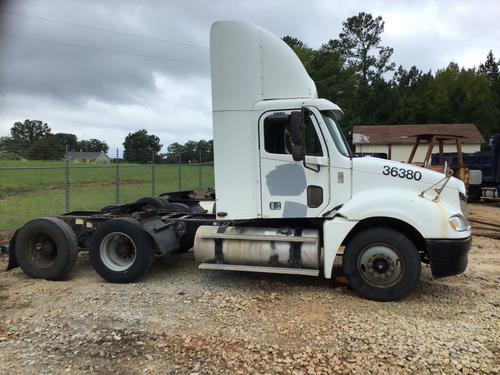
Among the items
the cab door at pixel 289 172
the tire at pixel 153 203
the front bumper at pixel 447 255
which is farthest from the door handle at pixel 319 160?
the tire at pixel 153 203

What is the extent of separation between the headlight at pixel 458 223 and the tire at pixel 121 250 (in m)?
4.17

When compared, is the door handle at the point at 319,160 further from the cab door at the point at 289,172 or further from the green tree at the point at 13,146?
the green tree at the point at 13,146

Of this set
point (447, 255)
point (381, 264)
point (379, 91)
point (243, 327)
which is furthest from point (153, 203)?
point (379, 91)

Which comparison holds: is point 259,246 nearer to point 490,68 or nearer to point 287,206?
point 287,206

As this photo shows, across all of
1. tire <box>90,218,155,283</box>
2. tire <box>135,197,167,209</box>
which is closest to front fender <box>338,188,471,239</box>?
tire <box>90,218,155,283</box>

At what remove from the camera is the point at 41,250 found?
727 centimetres

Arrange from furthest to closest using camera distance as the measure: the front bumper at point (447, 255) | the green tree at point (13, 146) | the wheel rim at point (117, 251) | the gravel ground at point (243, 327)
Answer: the green tree at point (13, 146) < the wheel rim at point (117, 251) < the front bumper at point (447, 255) < the gravel ground at point (243, 327)

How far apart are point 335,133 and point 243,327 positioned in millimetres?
2966

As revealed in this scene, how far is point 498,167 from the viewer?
740 inches

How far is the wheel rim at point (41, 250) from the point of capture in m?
7.17

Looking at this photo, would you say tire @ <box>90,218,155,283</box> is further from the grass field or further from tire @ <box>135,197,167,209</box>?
the grass field

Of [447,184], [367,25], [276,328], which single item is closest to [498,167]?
[447,184]

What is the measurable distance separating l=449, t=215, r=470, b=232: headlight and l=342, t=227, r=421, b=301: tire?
1.84ft

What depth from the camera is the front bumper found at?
5758 mm
